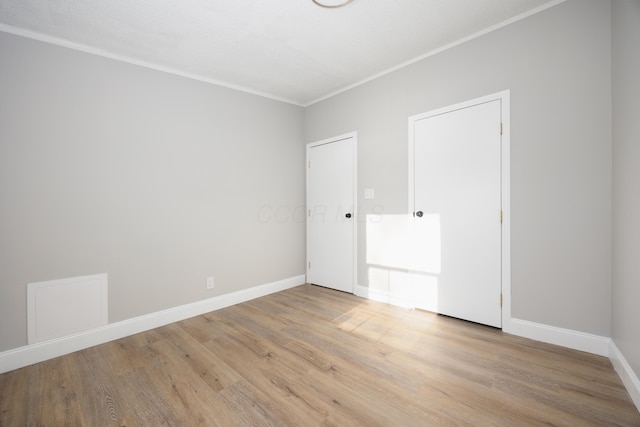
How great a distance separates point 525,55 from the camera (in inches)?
88.7

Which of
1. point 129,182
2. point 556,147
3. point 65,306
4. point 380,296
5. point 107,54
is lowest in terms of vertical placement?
point 380,296

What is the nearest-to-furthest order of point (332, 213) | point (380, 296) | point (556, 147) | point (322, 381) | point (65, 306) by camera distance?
point (322, 381) → point (556, 147) → point (65, 306) → point (380, 296) → point (332, 213)

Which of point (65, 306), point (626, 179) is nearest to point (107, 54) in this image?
point (65, 306)

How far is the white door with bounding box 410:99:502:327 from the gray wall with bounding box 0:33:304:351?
1.94 metres

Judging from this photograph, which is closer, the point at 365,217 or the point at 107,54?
the point at 107,54

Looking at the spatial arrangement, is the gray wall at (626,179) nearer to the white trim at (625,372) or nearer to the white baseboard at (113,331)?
the white trim at (625,372)

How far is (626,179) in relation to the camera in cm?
167

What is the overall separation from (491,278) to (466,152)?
3.85 ft

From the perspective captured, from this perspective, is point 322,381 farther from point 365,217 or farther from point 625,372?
point 365,217

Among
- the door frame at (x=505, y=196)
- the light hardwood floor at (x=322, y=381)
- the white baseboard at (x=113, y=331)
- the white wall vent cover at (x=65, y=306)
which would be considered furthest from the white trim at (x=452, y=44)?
the white wall vent cover at (x=65, y=306)

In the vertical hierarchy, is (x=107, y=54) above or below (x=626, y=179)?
above

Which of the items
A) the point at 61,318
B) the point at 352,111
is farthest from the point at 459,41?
the point at 61,318

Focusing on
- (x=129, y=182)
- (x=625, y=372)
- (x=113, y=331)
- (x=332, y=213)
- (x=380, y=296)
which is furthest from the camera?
(x=332, y=213)

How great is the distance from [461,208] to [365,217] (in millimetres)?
1122
